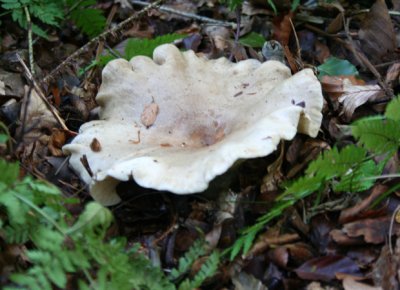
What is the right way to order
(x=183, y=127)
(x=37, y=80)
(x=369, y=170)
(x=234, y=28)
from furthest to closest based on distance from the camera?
(x=234, y=28)
(x=37, y=80)
(x=183, y=127)
(x=369, y=170)

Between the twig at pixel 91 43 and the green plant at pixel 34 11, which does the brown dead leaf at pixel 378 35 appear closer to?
the twig at pixel 91 43

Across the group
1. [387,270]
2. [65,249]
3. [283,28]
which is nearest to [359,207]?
[387,270]

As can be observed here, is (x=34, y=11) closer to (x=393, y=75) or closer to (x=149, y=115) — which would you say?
(x=149, y=115)

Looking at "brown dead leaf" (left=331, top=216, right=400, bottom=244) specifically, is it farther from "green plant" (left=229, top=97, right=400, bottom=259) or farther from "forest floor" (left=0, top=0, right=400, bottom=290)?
"green plant" (left=229, top=97, right=400, bottom=259)

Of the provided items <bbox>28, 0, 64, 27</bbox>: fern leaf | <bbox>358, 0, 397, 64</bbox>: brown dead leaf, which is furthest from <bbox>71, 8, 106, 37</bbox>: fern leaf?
<bbox>358, 0, 397, 64</bbox>: brown dead leaf

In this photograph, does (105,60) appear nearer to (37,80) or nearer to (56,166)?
(37,80)

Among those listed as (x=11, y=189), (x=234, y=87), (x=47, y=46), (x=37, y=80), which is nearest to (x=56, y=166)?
(x=37, y=80)
